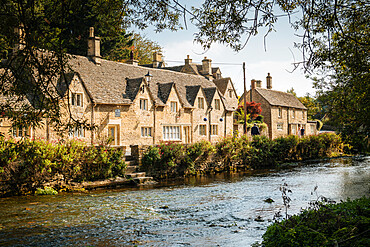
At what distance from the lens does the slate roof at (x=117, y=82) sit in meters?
28.6

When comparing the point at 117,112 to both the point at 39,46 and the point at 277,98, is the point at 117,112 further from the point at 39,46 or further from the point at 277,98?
the point at 277,98

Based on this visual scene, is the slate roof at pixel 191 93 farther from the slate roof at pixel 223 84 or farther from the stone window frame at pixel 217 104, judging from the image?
the slate roof at pixel 223 84

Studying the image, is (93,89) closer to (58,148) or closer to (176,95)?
(176,95)

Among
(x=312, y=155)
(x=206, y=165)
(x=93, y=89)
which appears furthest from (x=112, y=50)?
(x=312, y=155)

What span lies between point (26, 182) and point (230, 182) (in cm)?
1117

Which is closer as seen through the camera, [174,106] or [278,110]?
[174,106]

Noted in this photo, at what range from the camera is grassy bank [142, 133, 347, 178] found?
2245cm

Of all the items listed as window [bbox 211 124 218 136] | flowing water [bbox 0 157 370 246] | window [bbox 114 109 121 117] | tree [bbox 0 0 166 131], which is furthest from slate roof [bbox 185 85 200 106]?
tree [bbox 0 0 166 131]

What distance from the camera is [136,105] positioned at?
3048 cm

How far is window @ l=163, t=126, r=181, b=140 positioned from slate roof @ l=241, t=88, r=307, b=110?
2036 cm

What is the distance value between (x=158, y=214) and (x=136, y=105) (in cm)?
1881

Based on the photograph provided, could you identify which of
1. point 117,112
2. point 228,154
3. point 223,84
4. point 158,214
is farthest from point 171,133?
point 158,214

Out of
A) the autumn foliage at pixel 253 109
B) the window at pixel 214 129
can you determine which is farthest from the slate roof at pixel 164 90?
the autumn foliage at pixel 253 109

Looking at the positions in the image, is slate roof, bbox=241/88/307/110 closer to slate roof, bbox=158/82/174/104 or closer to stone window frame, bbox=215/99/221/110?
stone window frame, bbox=215/99/221/110
